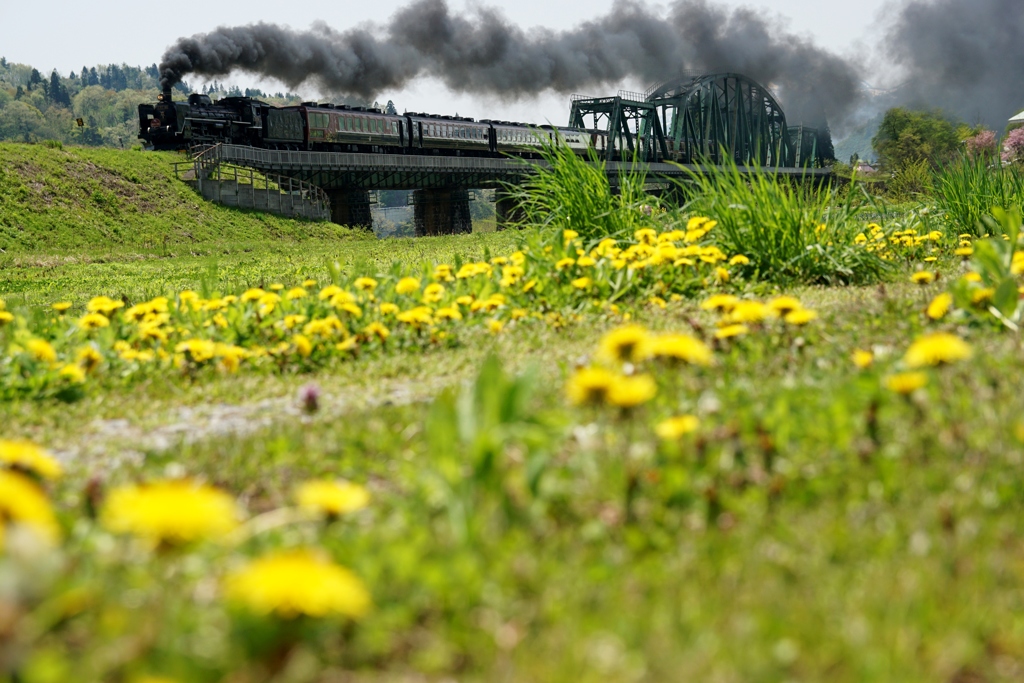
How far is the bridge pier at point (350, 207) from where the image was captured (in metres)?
34.2

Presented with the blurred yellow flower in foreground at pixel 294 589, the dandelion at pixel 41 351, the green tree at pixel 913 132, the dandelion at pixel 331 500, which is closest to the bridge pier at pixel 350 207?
the dandelion at pixel 41 351

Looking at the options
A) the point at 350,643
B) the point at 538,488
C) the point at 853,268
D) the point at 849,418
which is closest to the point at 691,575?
the point at 538,488

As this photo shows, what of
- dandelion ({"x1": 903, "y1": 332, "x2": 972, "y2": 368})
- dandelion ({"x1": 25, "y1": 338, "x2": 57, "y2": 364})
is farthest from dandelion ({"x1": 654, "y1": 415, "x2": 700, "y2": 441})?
dandelion ({"x1": 25, "y1": 338, "x2": 57, "y2": 364})

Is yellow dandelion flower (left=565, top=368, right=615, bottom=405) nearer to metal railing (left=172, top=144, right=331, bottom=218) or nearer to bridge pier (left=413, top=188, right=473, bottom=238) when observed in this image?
metal railing (left=172, top=144, right=331, bottom=218)

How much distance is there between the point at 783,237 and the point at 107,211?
20337mm

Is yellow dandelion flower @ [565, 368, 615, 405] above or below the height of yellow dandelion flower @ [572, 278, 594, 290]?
below

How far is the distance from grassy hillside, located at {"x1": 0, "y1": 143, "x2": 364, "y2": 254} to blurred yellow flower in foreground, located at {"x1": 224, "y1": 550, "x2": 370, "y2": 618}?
17.0 metres

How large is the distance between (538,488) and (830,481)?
2.43 ft

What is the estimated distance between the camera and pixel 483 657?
55.7 inches

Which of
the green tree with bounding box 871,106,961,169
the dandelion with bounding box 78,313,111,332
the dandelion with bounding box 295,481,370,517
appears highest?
the green tree with bounding box 871,106,961,169

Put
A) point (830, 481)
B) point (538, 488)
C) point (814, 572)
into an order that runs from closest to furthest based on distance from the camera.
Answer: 1. point (814, 572)
2. point (538, 488)
3. point (830, 481)

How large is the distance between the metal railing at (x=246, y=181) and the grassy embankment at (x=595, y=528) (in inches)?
949

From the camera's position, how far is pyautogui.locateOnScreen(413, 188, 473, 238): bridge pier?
4053 centimetres

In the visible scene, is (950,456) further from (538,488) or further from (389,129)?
(389,129)
